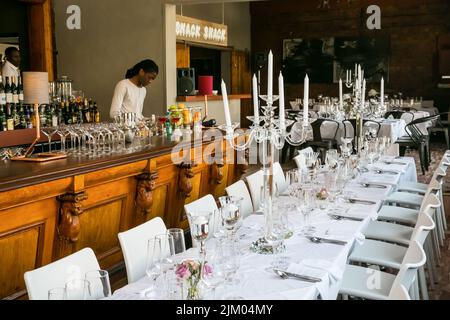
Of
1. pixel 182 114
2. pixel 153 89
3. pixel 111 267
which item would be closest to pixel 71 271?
pixel 111 267

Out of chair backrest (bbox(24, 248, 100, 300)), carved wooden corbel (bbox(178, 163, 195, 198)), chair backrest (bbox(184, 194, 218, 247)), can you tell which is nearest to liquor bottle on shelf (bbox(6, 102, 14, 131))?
carved wooden corbel (bbox(178, 163, 195, 198))

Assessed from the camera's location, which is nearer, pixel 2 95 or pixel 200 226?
pixel 200 226

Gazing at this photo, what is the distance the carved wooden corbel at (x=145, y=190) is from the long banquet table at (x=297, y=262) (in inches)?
51.3

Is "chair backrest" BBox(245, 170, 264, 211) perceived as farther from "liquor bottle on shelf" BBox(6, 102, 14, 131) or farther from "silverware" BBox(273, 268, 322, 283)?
"liquor bottle on shelf" BBox(6, 102, 14, 131)

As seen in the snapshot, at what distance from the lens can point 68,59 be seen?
8859 millimetres

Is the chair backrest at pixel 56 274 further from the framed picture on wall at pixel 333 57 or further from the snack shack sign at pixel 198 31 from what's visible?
the framed picture on wall at pixel 333 57

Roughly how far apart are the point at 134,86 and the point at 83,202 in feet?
9.06

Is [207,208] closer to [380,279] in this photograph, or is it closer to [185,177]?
[380,279]

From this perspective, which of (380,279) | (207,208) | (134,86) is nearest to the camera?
(380,279)

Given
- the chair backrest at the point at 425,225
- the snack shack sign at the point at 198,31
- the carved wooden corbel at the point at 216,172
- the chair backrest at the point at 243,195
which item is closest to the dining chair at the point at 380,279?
the chair backrest at the point at 425,225

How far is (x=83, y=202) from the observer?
3.89 meters

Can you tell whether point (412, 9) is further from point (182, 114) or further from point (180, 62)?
point (182, 114)

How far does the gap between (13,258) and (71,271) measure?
112 cm

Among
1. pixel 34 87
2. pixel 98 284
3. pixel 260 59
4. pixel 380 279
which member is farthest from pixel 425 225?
pixel 260 59
